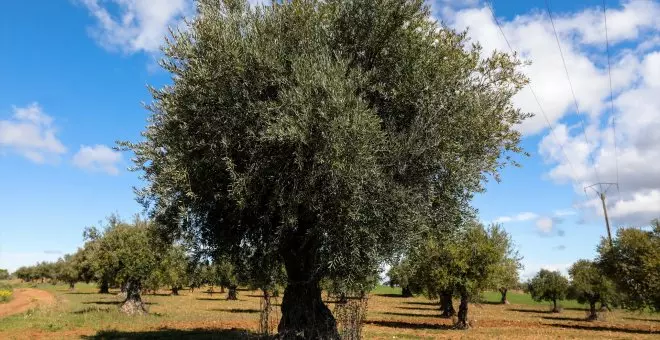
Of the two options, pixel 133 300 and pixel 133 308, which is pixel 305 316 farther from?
pixel 133 300

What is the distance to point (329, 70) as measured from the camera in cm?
1457

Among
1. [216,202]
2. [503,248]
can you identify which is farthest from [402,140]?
[503,248]

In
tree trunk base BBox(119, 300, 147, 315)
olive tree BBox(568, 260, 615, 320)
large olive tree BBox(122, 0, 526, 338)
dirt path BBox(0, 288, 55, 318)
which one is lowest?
dirt path BBox(0, 288, 55, 318)

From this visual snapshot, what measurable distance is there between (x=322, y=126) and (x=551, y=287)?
81238 millimetres

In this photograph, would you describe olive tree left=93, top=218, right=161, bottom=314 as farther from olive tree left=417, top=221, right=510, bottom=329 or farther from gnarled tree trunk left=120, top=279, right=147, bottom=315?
olive tree left=417, top=221, right=510, bottom=329

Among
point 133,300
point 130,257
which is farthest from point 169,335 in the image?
point 130,257

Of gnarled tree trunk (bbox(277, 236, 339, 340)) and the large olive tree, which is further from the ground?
the large olive tree

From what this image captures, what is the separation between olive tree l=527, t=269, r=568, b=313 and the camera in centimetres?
8106

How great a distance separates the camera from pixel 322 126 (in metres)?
13.9

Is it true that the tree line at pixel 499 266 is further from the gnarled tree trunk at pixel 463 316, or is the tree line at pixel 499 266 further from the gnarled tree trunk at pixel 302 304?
the gnarled tree trunk at pixel 302 304

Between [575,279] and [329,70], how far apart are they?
6356cm

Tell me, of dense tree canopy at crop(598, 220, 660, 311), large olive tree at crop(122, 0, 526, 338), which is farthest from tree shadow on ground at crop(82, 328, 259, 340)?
dense tree canopy at crop(598, 220, 660, 311)

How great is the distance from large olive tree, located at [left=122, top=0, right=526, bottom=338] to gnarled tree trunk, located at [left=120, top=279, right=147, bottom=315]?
25.6 metres

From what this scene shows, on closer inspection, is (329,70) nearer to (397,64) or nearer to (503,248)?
(397,64)
